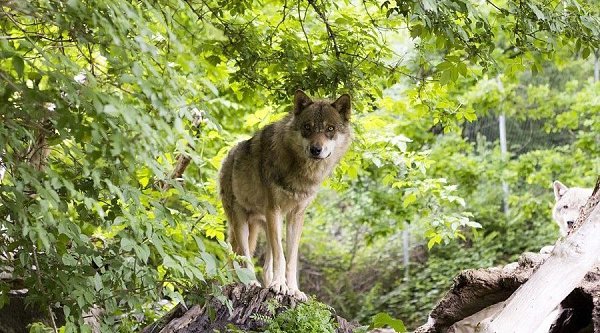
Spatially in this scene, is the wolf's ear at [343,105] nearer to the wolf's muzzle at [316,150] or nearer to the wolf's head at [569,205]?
the wolf's muzzle at [316,150]

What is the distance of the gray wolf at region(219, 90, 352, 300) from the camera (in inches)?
225

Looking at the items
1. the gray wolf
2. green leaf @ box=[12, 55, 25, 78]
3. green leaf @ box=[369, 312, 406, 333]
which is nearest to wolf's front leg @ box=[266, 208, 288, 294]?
the gray wolf

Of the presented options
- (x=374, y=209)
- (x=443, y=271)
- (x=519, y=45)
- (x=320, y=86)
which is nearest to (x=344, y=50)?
(x=320, y=86)

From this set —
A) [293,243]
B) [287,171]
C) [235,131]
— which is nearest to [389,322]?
[293,243]

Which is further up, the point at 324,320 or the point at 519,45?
the point at 519,45

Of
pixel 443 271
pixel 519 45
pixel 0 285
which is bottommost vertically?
pixel 443 271

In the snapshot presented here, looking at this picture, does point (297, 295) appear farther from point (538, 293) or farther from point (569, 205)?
point (569, 205)

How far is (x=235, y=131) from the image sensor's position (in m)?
11.8

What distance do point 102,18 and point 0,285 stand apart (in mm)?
2125

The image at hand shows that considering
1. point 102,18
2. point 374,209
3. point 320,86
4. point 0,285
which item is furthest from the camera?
point 374,209

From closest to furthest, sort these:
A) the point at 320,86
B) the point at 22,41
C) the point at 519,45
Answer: the point at 22,41 → the point at 519,45 → the point at 320,86

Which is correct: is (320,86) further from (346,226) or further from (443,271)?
(346,226)

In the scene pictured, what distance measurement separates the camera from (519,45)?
5238 mm

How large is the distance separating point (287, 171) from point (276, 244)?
1.88 ft
